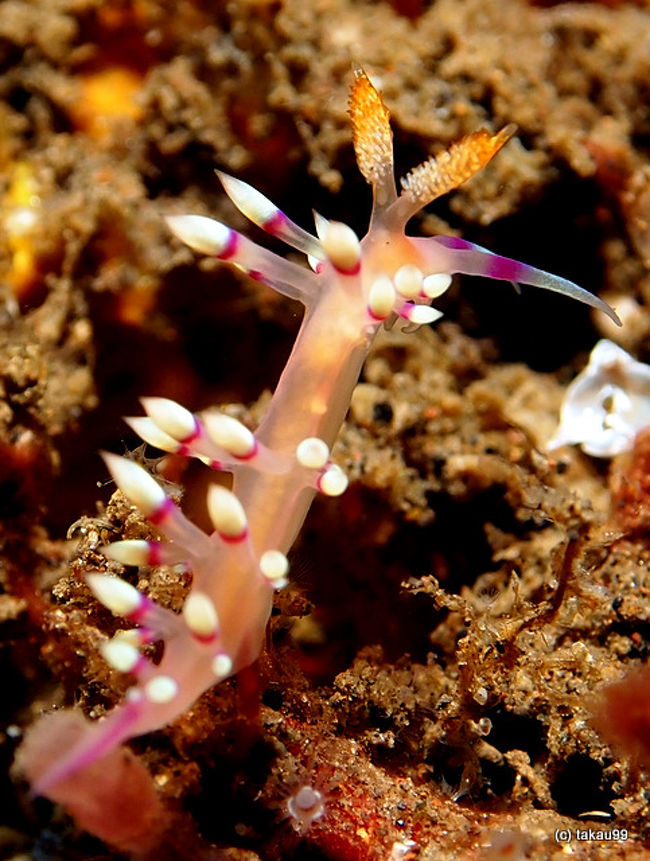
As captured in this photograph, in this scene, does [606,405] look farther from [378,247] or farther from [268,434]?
[268,434]

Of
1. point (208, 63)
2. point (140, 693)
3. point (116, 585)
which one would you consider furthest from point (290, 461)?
point (208, 63)

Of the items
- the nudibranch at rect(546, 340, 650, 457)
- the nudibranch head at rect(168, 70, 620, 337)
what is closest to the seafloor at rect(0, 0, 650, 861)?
the nudibranch at rect(546, 340, 650, 457)

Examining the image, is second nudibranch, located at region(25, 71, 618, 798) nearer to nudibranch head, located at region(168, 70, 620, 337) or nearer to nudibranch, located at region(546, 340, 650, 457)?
nudibranch head, located at region(168, 70, 620, 337)

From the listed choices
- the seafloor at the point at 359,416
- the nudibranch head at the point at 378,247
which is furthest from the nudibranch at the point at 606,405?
the nudibranch head at the point at 378,247

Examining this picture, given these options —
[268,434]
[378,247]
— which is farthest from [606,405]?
[268,434]

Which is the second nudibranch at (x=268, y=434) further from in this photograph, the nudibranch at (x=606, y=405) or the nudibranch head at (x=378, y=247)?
the nudibranch at (x=606, y=405)

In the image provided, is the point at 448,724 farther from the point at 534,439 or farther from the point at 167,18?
the point at 167,18
